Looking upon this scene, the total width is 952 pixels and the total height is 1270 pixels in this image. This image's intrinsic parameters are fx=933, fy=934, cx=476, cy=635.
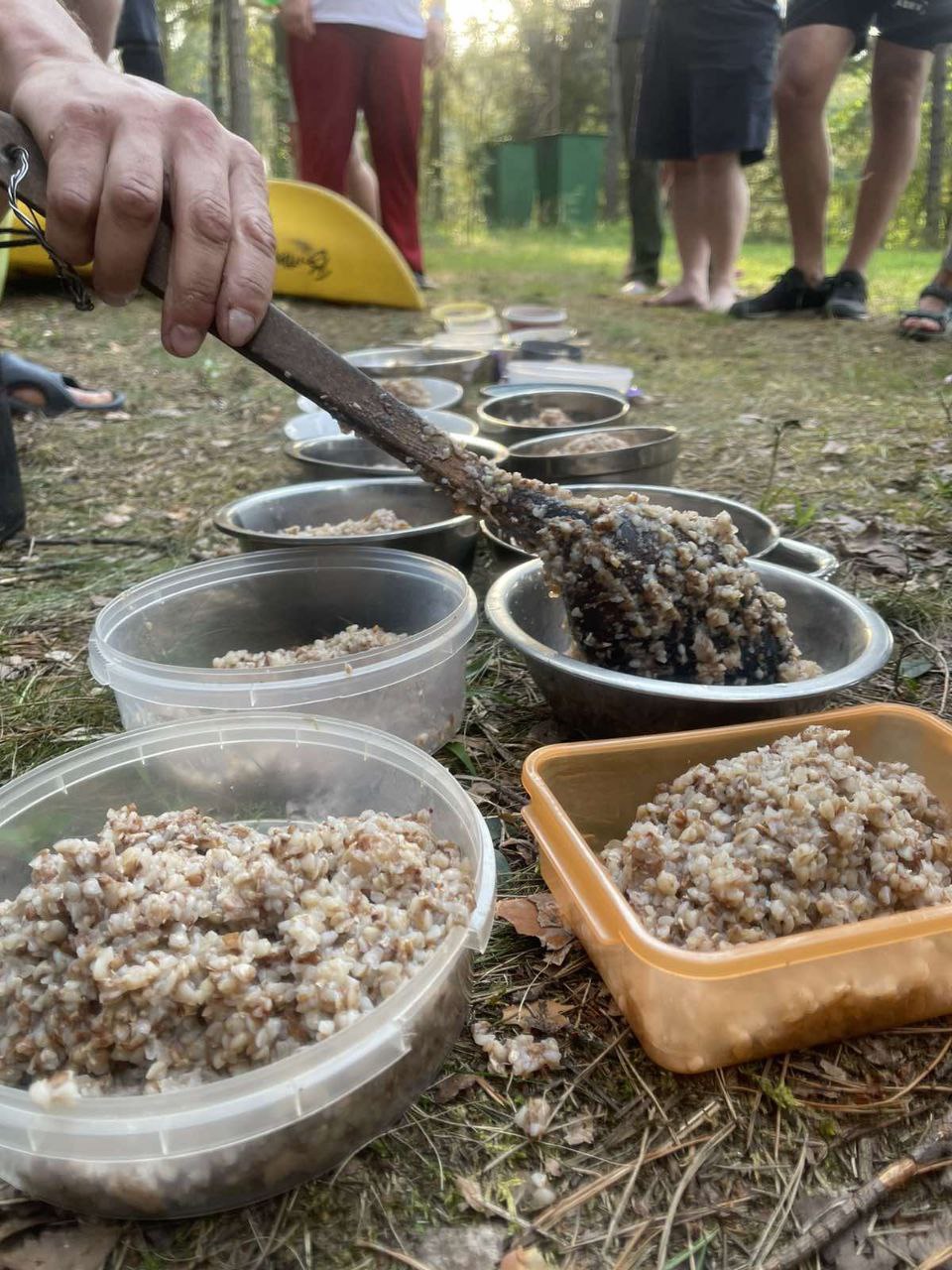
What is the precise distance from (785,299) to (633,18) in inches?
137

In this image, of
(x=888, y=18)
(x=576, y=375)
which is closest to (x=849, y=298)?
(x=888, y=18)

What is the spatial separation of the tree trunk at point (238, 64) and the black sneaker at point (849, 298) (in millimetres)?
6115

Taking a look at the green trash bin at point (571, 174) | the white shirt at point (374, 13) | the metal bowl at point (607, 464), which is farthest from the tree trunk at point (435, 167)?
the metal bowl at point (607, 464)

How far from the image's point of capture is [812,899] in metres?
1.29

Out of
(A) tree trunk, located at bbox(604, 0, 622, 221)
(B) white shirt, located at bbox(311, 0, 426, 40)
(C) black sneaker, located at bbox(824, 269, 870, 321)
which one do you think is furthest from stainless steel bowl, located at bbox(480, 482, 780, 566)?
(A) tree trunk, located at bbox(604, 0, 622, 221)

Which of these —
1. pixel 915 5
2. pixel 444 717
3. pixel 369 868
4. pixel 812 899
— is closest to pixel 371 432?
pixel 444 717

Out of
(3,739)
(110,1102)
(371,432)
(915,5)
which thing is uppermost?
(915,5)

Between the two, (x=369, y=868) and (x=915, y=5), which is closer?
(x=369, y=868)

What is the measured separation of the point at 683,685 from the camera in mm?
1658

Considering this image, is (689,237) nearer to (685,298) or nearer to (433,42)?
(685,298)

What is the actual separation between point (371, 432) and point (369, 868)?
974 millimetres

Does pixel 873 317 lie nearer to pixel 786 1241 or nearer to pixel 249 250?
pixel 249 250

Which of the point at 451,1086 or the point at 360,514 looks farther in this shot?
the point at 360,514

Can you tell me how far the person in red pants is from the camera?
693cm
